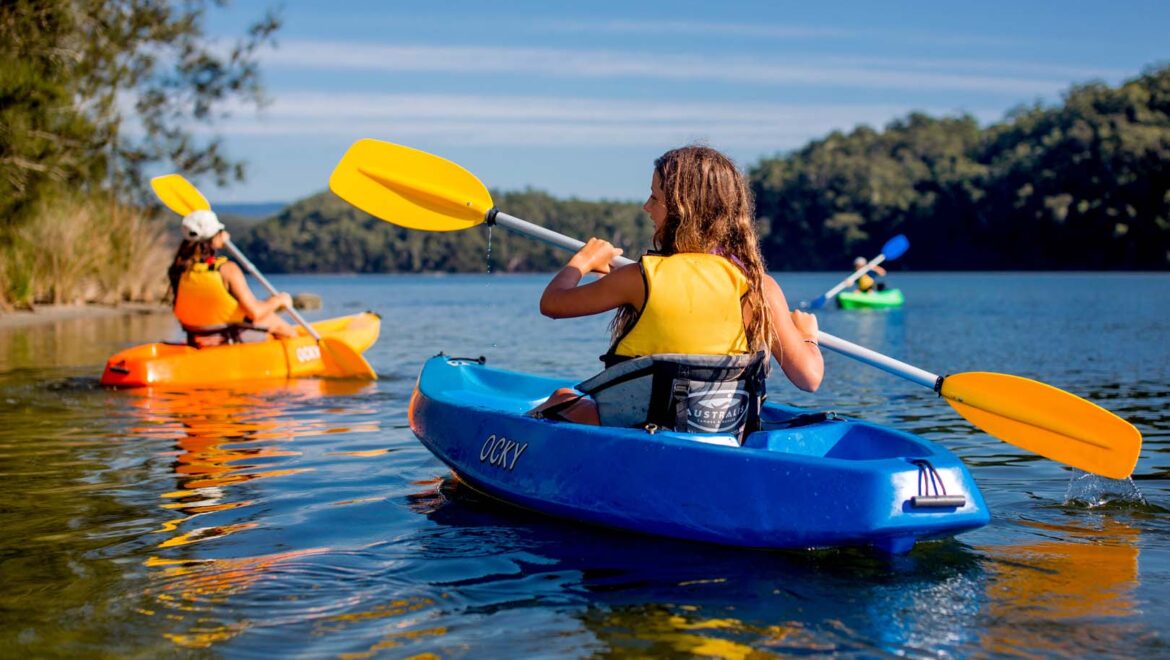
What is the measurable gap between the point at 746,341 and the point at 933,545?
3.16 feet

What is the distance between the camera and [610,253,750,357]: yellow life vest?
3.99 metres

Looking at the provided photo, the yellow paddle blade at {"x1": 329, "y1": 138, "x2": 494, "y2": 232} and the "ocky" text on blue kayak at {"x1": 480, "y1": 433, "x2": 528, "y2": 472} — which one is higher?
the yellow paddle blade at {"x1": 329, "y1": 138, "x2": 494, "y2": 232}

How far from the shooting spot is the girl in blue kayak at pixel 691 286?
13.1 feet

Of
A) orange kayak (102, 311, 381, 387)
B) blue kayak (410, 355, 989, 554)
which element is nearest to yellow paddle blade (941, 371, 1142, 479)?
blue kayak (410, 355, 989, 554)

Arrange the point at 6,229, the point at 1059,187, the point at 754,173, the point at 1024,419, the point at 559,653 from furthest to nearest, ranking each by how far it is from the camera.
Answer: the point at 754,173 → the point at 1059,187 → the point at 6,229 → the point at 1024,419 → the point at 559,653

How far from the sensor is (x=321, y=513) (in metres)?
4.70

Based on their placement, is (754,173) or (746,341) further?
(754,173)

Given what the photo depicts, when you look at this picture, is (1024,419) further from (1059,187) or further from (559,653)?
(1059,187)

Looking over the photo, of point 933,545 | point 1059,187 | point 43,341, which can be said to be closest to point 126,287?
point 43,341

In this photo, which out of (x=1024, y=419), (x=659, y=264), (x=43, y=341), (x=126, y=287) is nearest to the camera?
(x=659, y=264)

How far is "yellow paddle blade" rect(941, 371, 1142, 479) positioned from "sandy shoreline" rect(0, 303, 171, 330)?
45.4ft

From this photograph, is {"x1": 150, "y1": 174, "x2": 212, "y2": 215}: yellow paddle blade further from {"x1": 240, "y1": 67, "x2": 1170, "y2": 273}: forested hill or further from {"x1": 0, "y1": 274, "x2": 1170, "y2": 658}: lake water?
{"x1": 240, "y1": 67, "x2": 1170, "y2": 273}: forested hill

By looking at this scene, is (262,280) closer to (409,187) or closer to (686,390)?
(409,187)

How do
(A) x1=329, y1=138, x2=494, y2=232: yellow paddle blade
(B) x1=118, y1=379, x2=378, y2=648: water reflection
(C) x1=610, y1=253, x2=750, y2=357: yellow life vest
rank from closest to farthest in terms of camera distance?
1. (B) x1=118, y1=379, x2=378, y2=648: water reflection
2. (C) x1=610, y1=253, x2=750, y2=357: yellow life vest
3. (A) x1=329, y1=138, x2=494, y2=232: yellow paddle blade
